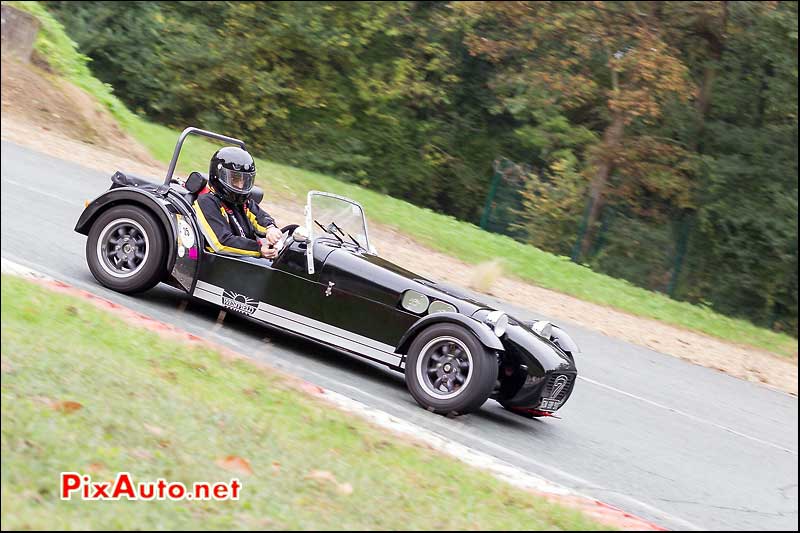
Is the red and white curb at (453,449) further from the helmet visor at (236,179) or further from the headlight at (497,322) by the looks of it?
the helmet visor at (236,179)

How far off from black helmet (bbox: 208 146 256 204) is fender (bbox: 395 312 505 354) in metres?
2.11

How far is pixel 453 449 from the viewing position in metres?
7.09

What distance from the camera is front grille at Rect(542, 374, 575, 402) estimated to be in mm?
8469

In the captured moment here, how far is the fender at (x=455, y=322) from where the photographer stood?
798 cm

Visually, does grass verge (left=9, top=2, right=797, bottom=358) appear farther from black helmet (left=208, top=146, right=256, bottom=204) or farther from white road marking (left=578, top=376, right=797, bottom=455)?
black helmet (left=208, top=146, right=256, bottom=204)

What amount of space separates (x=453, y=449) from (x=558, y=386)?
1768mm

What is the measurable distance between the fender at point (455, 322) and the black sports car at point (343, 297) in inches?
0.4

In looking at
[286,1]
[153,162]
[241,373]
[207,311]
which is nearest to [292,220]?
[153,162]

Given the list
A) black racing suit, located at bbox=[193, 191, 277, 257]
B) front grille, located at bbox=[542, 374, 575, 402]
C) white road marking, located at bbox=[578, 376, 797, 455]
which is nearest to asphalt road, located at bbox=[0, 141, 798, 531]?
white road marking, located at bbox=[578, 376, 797, 455]

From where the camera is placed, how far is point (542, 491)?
6.73 m

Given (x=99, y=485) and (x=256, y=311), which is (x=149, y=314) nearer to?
(x=256, y=311)

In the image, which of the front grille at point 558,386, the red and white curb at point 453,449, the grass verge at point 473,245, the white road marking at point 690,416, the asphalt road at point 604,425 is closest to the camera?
the red and white curb at point 453,449

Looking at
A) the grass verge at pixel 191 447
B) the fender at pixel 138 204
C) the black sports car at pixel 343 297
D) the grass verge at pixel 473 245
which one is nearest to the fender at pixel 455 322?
the black sports car at pixel 343 297

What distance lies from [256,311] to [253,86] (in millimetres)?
23490
